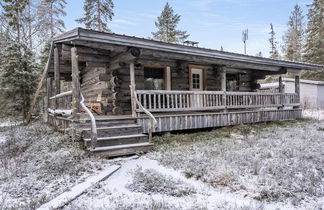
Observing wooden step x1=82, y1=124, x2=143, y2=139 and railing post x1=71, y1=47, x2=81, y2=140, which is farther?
railing post x1=71, y1=47, x2=81, y2=140

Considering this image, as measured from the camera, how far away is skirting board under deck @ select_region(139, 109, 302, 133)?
24.5 feet

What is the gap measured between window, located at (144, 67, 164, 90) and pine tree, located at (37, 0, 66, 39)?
16.2m

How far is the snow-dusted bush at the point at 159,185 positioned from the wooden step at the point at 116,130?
83.3 inches

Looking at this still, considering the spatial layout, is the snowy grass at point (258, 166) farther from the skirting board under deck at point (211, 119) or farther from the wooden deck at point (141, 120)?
the skirting board under deck at point (211, 119)

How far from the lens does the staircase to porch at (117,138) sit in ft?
17.2

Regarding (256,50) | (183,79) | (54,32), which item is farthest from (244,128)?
(256,50)

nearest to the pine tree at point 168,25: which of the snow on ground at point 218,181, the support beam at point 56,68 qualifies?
the support beam at point 56,68

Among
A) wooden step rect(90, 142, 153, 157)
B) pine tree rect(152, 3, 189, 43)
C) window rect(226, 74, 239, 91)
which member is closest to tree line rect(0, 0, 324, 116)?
pine tree rect(152, 3, 189, 43)

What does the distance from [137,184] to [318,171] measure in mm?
3467

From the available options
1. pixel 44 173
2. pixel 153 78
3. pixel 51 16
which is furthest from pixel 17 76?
pixel 44 173

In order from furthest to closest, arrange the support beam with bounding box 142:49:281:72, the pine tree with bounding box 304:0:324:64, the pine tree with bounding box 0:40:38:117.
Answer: the pine tree with bounding box 304:0:324:64
the pine tree with bounding box 0:40:38:117
the support beam with bounding box 142:49:281:72

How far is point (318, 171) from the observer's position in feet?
13.0

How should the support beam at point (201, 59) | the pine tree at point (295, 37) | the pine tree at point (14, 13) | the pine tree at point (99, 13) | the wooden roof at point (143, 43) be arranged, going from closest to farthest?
the wooden roof at point (143, 43) → the support beam at point (201, 59) → the pine tree at point (14, 13) → the pine tree at point (99, 13) → the pine tree at point (295, 37)

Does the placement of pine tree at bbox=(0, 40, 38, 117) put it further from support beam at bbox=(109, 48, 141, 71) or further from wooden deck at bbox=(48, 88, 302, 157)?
support beam at bbox=(109, 48, 141, 71)
